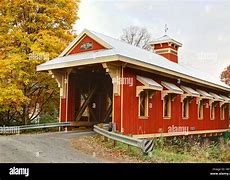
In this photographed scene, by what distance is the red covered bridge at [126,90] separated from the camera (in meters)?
8.77

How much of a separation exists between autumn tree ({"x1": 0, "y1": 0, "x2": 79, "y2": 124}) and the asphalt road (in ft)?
11.0

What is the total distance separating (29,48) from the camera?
37.5 feet

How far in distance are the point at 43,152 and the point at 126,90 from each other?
11.8 ft

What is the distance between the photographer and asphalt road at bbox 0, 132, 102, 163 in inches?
194

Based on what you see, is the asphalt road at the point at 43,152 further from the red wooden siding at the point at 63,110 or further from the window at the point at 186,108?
the window at the point at 186,108

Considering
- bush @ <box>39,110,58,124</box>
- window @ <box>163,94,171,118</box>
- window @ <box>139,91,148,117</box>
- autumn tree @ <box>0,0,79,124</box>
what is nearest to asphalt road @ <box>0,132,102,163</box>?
window @ <box>139,91,148,117</box>

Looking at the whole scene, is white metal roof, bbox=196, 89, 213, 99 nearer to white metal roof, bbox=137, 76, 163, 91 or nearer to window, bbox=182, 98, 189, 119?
window, bbox=182, 98, 189, 119

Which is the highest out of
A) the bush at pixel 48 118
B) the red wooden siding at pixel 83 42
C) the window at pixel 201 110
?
the red wooden siding at pixel 83 42

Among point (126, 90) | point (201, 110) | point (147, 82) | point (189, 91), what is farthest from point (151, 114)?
point (201, 110)

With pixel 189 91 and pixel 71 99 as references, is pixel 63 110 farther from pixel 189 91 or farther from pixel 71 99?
pixel 189 91

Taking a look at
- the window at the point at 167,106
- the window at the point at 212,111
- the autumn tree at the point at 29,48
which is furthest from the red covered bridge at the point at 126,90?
the autumn tree at the point at 29,48

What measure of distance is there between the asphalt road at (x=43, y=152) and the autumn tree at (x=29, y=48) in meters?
3.36
